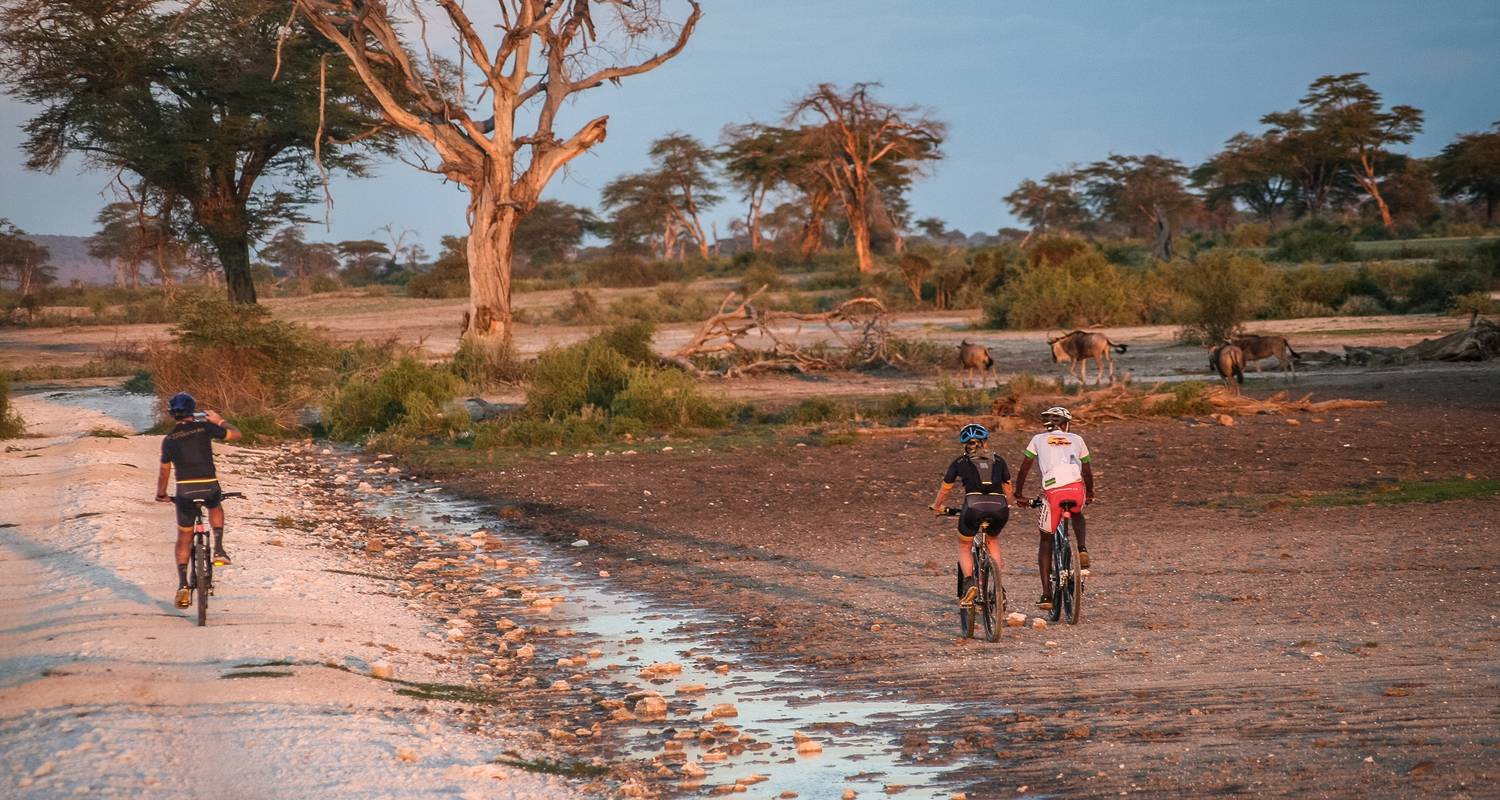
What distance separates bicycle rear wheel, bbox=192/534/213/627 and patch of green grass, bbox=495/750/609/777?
11.0ft

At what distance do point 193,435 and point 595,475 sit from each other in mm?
8902

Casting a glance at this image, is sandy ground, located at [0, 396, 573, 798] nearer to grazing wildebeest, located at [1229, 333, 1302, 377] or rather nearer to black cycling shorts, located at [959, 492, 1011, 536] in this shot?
black cycling shorts, located at [959, 492, 1011, 536]

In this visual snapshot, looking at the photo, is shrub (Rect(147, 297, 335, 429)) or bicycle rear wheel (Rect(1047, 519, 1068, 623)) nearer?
bicycle rear wheel (Rect(1047, 519, 1068, 623))

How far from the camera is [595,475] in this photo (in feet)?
61.7

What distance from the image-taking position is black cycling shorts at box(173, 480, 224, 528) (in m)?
10.0

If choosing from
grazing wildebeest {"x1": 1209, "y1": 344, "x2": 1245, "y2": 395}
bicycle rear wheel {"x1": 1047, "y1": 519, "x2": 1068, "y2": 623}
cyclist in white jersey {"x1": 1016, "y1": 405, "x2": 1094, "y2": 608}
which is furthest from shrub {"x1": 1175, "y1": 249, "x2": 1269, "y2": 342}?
cyclist in white jersey {"x1": 1016, "y1": 405, "x2": 1094, "y2": 608}

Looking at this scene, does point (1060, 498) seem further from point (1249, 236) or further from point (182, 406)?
point (1249, 236)

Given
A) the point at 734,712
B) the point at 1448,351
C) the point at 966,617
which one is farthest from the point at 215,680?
the point at 1448,351

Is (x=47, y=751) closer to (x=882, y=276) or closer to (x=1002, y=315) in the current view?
(x=1002, y=315)

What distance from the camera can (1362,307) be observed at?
37312 mm

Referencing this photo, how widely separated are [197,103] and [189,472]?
1204 inches

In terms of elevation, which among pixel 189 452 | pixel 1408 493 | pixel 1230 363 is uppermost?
pixel 189 452

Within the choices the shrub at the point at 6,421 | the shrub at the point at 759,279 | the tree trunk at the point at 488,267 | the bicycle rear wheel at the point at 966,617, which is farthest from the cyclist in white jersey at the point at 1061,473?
the shrub at the point at 759,279

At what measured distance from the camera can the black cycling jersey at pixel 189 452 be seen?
10.1 metres
